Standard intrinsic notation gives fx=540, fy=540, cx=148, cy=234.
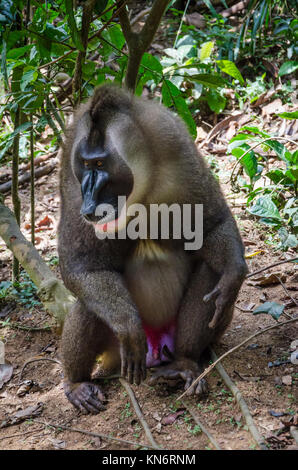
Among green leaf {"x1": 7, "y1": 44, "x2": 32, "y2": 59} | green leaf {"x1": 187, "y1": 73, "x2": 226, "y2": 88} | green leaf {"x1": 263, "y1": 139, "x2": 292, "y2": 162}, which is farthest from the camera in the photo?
green leaf {"x1": 263, "y1": 139, "x2": 292, "y2": 162}

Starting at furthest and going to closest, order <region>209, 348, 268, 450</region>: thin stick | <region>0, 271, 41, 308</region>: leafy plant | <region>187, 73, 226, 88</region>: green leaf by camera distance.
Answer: <region>0, 271, 41, 308</region>: leafy plant
<region>187, 73, 226, 88</region>: green leaf
<region>209, 348, 268, 450</region>: thin stick

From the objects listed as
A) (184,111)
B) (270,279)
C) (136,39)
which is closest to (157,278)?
(270,279)

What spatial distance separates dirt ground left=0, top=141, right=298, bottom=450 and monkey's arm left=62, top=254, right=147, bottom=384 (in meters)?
0.31

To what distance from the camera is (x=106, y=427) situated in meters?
3.40

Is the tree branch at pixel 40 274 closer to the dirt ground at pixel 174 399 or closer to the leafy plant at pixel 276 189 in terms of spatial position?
the dirt ground at pixel 174 399

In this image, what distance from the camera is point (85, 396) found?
371cm

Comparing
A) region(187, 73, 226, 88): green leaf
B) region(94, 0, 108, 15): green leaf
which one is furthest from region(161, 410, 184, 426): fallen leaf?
region(94, 0, 108, 15): green leaf

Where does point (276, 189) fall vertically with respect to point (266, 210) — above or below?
below

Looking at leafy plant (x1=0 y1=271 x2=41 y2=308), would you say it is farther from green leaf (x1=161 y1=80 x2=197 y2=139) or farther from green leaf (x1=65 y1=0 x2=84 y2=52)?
green leaf (x1=65 y1=0 x2=84 y2=52)

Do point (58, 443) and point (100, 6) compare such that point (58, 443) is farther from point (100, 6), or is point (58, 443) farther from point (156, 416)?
point (100, 6)

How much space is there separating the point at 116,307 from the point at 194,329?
0.60 m

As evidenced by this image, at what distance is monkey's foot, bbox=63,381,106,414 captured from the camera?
3660 millimetres
